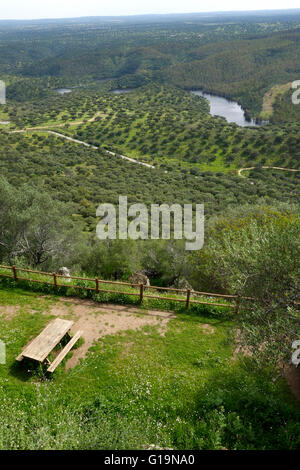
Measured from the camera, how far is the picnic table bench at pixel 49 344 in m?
11.0

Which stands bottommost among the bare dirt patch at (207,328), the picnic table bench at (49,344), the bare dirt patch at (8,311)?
the bare dirt patch at (207,328)

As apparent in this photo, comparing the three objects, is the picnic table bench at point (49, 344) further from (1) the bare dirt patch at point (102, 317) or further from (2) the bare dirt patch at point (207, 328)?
(2) the bare dirt patch at point (207, 328)

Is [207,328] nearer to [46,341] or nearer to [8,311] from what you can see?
[46,341]

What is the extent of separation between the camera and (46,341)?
1162 cm

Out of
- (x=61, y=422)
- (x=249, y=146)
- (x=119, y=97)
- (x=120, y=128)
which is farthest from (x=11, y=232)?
(x=119, y=97)

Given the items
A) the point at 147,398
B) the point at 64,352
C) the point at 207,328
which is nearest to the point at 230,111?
the point at 207,328

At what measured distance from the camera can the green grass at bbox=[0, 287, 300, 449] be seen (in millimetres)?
8602

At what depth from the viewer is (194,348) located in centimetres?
1266

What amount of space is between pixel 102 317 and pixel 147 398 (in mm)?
4930

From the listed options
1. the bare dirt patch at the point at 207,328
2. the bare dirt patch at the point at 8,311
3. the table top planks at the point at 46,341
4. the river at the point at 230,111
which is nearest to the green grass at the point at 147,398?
the bare dirt patch at the point at 207,328

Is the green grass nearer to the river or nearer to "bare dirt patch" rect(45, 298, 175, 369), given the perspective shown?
"bare dirt patch" rect(45, 298, 175, 369)

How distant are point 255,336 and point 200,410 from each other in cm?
322

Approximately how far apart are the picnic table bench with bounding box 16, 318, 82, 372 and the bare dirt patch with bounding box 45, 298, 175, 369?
878 mm

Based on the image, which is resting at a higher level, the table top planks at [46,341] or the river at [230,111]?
the river at [230,111]
